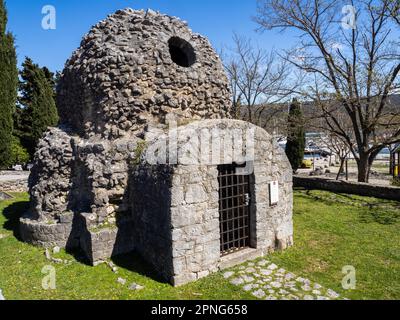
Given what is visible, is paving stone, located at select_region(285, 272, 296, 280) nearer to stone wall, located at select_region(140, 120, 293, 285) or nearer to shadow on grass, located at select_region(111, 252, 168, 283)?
stone wall, located at select_region(140, 120, 293, 285)

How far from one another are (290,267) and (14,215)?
9.35 meters

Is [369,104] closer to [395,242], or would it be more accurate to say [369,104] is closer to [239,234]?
[395,242]

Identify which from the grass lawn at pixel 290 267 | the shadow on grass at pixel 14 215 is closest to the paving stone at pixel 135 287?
the grass lawn at pixel 290 267

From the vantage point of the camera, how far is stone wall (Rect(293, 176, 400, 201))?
11555 millimetres

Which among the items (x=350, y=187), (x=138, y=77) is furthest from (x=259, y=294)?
(x=350, y=187)

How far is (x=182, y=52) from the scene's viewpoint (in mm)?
8680

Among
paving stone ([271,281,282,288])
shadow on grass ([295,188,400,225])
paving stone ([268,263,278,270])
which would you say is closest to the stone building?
paving stone ([268,263,278,270])

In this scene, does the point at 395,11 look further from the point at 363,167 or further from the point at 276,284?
the point at 276,284

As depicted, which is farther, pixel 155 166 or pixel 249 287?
pixel 155 166

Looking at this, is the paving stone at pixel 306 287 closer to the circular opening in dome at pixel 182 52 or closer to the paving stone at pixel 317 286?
the paving stone at pixel 317 286

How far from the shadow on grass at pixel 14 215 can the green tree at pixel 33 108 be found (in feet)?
34.5

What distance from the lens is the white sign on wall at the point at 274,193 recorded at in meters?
6.74

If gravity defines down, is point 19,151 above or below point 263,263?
above

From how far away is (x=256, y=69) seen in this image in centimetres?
2019
